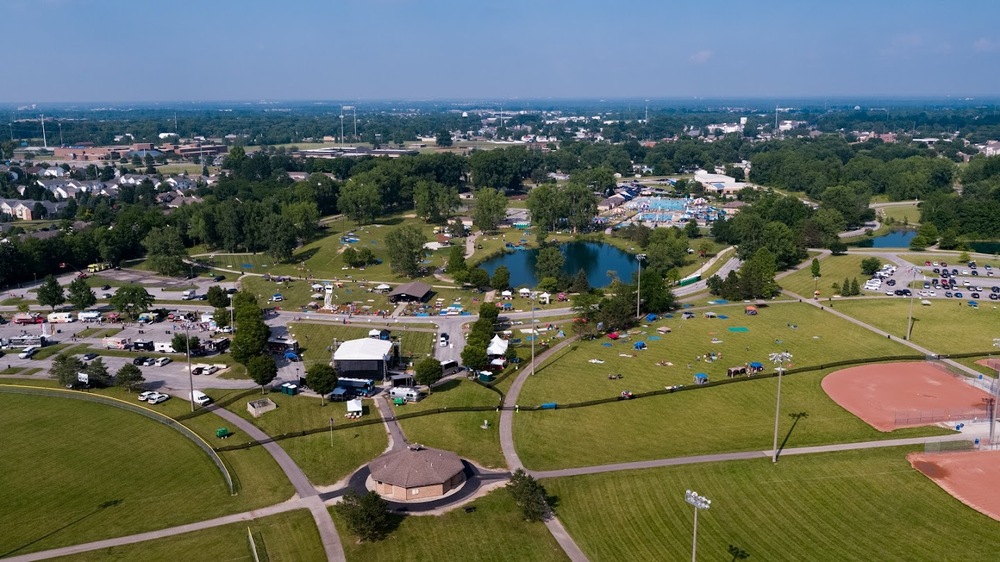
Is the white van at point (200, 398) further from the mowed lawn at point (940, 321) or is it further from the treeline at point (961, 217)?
the treeline at point (961, 217)

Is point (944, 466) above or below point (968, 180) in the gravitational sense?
below

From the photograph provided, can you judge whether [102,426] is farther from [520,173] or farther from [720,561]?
[520,173]

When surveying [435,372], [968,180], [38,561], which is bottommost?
[38,561]

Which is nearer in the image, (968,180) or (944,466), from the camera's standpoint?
(944,466)

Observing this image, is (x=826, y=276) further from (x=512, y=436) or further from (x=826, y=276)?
(x=512, y=436)

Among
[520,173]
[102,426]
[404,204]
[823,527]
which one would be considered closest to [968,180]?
[520,173]
